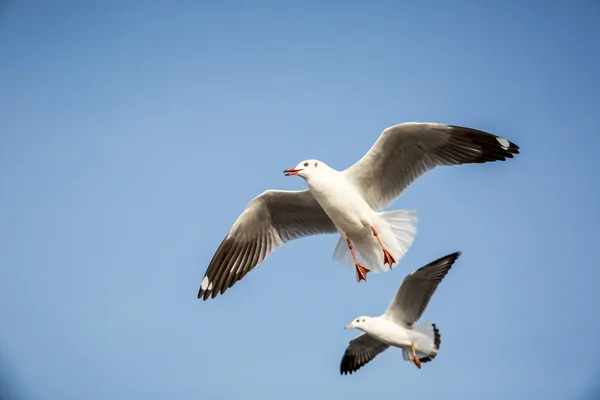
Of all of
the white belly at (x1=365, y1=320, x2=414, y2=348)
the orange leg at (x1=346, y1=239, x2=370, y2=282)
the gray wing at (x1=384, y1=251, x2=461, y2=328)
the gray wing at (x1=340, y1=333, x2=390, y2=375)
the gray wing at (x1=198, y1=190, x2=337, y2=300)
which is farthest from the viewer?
the gray wing at (x1=340, y1=333, x2=390, y2=375)

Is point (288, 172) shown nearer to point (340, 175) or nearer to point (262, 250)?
point (340, 175)

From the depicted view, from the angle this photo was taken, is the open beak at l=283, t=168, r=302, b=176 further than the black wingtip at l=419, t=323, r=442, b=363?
No

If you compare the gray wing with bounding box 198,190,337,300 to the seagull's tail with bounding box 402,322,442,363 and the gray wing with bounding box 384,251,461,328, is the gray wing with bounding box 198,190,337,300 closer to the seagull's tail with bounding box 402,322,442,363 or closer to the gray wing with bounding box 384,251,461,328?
the gray wing with bounding box 384,251,461,328

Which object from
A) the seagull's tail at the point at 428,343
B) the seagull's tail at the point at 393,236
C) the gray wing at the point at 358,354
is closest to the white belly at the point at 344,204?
the seagull's tail at the point at 393,236

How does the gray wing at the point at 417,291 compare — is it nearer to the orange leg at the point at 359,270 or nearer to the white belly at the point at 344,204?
the orange leg at the point at 359,270

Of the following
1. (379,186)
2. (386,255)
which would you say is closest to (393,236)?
(386,255)

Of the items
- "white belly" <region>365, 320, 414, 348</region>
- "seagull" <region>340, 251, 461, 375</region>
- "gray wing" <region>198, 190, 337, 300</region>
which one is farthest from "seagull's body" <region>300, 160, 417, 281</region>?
"white belly" <region>365, 320, 414, 348</region>

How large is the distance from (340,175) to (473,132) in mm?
1215

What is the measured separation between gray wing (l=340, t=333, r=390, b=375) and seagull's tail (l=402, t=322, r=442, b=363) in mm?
963

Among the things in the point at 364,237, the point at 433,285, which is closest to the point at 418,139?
the point at 364,237

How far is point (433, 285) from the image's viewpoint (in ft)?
27.2

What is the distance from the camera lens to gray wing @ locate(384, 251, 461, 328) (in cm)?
816

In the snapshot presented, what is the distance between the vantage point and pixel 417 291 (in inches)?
328

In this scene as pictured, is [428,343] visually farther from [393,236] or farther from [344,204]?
[344,204]
